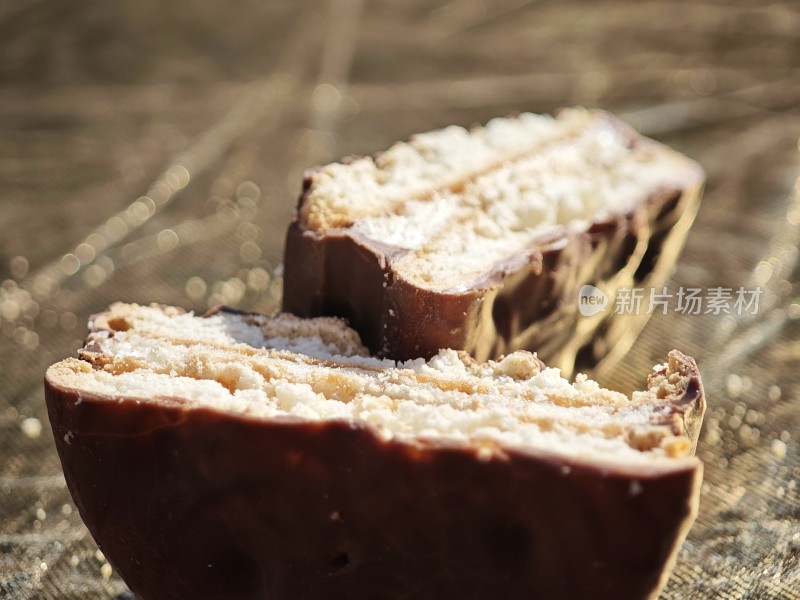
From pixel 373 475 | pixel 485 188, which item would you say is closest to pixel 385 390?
pixel 373 475

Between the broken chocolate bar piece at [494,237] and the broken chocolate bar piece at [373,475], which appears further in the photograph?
the broken chocolate bar piece at [494,237]

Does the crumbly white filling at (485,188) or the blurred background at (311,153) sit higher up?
the crumbly white filling at (485,188)

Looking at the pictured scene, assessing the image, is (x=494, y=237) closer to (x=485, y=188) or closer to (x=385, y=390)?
(x=485, y=188)

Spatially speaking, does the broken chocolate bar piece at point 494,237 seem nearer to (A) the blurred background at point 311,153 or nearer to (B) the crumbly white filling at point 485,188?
(B) the crumbly white filling at point 485,188

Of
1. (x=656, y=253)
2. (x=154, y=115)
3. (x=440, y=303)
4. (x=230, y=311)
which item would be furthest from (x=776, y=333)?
(x=154, y=115)

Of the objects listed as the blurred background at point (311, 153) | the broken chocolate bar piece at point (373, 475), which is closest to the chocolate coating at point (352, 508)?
the broken chocolate bar piece at point (373, 475)

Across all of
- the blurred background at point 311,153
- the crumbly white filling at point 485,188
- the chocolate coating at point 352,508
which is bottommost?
the blurred background at point 311,153

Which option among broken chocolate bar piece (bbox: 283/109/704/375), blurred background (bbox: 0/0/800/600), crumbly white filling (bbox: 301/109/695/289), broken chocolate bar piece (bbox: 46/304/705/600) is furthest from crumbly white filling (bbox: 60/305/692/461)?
blurred background (bbox: 0/0/800/600)
